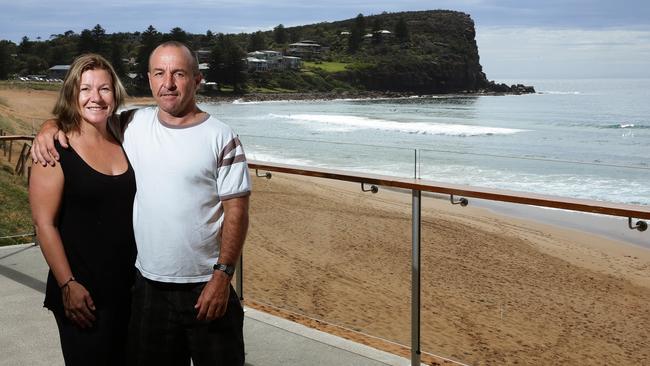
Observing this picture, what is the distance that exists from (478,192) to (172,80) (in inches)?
49.1

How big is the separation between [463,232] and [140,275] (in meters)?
1.41

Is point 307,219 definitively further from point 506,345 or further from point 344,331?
point 506,345

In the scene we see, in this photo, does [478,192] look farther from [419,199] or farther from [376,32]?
[376,32]

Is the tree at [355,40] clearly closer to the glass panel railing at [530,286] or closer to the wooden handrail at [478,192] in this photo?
the wooden handrail at [478,192]

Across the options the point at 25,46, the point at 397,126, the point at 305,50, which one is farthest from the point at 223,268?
the point at 305,50

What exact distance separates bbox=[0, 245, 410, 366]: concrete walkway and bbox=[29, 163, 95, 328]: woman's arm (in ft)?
3.85

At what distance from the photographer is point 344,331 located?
10.6 ft

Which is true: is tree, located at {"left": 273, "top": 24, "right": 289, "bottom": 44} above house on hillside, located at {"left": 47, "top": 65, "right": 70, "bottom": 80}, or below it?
above

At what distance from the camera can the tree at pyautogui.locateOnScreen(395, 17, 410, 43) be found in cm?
11461

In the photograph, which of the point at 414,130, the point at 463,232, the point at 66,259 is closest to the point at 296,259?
the point at 463,232

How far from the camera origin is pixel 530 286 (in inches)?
105

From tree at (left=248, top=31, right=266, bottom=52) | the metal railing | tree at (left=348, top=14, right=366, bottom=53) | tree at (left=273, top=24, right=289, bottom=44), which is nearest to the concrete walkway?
the metal railing

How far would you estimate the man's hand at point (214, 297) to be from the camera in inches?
67.2

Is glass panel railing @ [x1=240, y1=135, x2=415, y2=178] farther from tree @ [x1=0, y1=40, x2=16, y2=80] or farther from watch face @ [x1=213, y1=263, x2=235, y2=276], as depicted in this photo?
tree @ [x1=0, y1=40, x2=16, y2=80]
